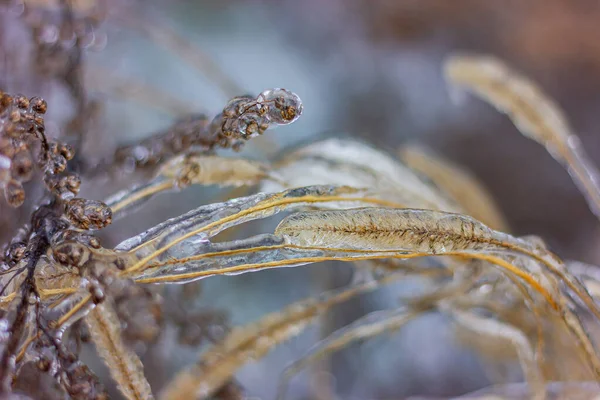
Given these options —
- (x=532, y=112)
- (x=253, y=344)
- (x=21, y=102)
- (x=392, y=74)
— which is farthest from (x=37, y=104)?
(x=392, y=74)

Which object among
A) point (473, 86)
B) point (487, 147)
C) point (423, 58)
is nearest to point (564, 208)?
point (487, 147)

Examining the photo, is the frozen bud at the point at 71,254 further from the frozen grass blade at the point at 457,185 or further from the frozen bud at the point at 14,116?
the frozen grass blade at the point at 457,185

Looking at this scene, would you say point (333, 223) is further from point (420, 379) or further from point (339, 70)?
point (339, 70)

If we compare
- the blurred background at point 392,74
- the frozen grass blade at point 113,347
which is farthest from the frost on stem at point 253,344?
the blurred background at point 392,74

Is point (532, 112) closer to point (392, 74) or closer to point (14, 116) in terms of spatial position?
point (14, 116)

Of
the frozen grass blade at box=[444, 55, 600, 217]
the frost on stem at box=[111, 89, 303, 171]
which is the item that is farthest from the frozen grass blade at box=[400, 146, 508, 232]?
the frost on stem at box=[111, 89, 303, 171]

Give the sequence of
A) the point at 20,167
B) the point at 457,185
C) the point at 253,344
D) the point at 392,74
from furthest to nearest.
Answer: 1. the point at 392,74
2. the point at 457,185
3. the point at 253,344
4. the point at 20,167
